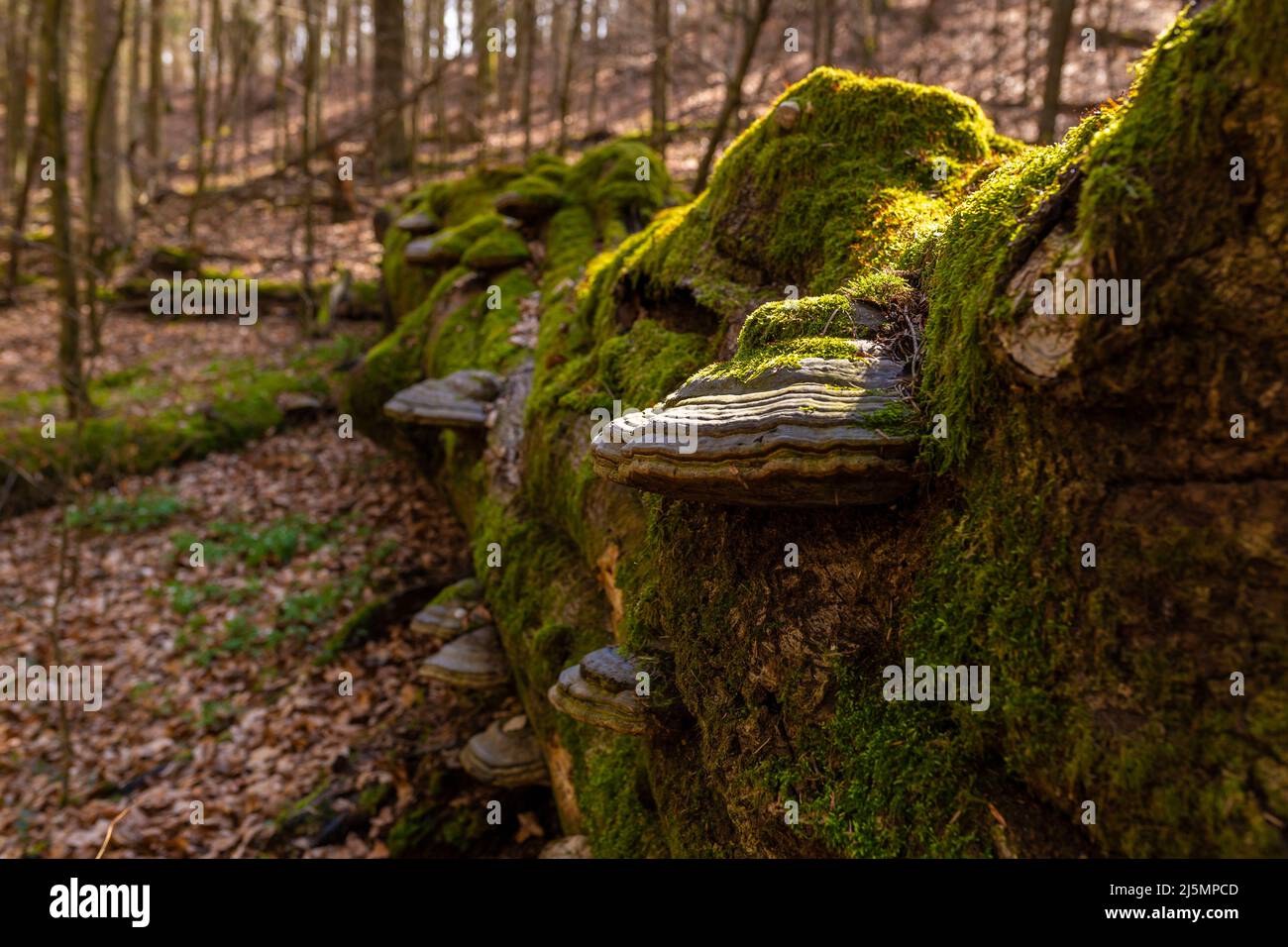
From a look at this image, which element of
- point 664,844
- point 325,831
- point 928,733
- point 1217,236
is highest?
point 1217,236

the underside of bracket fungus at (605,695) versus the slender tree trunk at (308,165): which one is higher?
the slender tree trunk at (308,165)

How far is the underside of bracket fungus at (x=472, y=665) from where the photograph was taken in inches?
218

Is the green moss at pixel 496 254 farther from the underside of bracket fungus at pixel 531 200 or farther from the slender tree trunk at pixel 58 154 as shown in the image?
the slender tree trunk at pixel 58 154

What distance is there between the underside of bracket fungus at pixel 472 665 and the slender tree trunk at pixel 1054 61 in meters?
10.1

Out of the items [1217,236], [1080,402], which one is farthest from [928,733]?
[1217,236]

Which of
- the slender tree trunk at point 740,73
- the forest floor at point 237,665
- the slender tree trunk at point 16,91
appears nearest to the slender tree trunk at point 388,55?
the slender tree trunk at point 16,91

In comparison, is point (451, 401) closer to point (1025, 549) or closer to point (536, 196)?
point (536, 196)

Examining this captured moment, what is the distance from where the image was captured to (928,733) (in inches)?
94.8

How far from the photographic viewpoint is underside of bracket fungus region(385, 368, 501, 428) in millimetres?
Result: 6293

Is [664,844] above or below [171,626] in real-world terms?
above

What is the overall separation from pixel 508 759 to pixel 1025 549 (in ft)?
12.9

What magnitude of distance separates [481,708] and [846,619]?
4.74 metres

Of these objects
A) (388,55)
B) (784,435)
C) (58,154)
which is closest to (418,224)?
(58,154)
